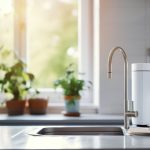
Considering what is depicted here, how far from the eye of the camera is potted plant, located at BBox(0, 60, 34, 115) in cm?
257

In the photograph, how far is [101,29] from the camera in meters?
2.58

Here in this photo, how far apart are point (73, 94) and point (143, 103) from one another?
726 mm

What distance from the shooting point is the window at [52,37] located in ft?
9.36

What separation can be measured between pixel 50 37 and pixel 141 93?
3.90 feet

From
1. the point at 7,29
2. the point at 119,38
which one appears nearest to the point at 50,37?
the point at 7,29

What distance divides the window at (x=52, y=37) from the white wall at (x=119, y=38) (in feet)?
0.96

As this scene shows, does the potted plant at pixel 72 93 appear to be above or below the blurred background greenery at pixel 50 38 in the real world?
below

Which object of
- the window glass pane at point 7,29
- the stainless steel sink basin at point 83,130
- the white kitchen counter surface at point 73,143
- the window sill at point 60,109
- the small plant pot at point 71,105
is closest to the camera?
the white kitchen counter surface at point 73,143

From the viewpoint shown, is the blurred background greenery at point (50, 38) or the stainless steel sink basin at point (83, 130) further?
the blurred background greenery at point (50, 38)

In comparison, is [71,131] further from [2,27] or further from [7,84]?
[2,27]

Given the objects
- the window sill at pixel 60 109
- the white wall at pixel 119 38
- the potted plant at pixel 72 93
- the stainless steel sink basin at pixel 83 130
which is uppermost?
the white wall at pixel 119 38

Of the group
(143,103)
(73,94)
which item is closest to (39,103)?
(73,94)

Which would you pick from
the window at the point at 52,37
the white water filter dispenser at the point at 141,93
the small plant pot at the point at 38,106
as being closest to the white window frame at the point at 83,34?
the window at the point at 52,37

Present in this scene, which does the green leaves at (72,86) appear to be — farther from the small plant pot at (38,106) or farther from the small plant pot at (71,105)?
the small plant pot at (38,106)
